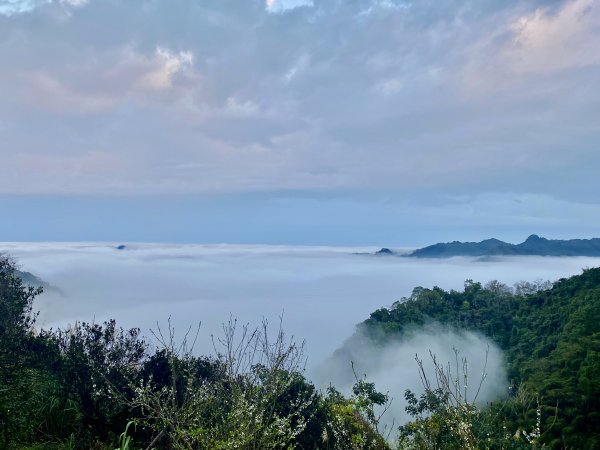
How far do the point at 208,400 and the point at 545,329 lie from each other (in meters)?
53.4

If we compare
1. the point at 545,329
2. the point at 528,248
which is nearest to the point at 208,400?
the point at 545,329

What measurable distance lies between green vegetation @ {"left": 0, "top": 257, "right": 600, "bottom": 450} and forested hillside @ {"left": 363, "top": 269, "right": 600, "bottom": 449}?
221 mm

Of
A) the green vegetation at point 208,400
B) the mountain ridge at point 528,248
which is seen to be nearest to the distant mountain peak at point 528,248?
the mountain ridge at point 528,248

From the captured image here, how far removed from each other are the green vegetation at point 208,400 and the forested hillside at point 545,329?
0.22m

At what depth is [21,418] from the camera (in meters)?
6.65

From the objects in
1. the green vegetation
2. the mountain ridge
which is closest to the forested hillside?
the green vegetation

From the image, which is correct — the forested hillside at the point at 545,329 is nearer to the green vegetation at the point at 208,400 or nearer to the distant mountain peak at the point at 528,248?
the green vegetation at the point at 208,400

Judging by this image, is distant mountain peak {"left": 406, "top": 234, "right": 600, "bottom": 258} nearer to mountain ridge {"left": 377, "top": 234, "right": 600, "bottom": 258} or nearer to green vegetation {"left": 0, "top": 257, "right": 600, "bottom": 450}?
mountain ridge {"left": 377, "top": 234, "right": 600, "bottom": 258}

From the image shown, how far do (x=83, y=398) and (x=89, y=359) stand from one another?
3.45m

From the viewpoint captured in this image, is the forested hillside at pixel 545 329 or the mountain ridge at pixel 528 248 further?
the mountain ridge at pixel 528 248

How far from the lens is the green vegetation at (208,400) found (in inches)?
230

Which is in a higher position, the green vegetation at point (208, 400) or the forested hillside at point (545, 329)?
the green vegetation at point (208, 400)

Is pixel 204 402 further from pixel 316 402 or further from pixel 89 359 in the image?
pixel 316 402

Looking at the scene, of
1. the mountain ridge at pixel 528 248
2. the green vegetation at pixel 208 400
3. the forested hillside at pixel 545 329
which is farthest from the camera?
the mountain ridge at pixel 528 248
